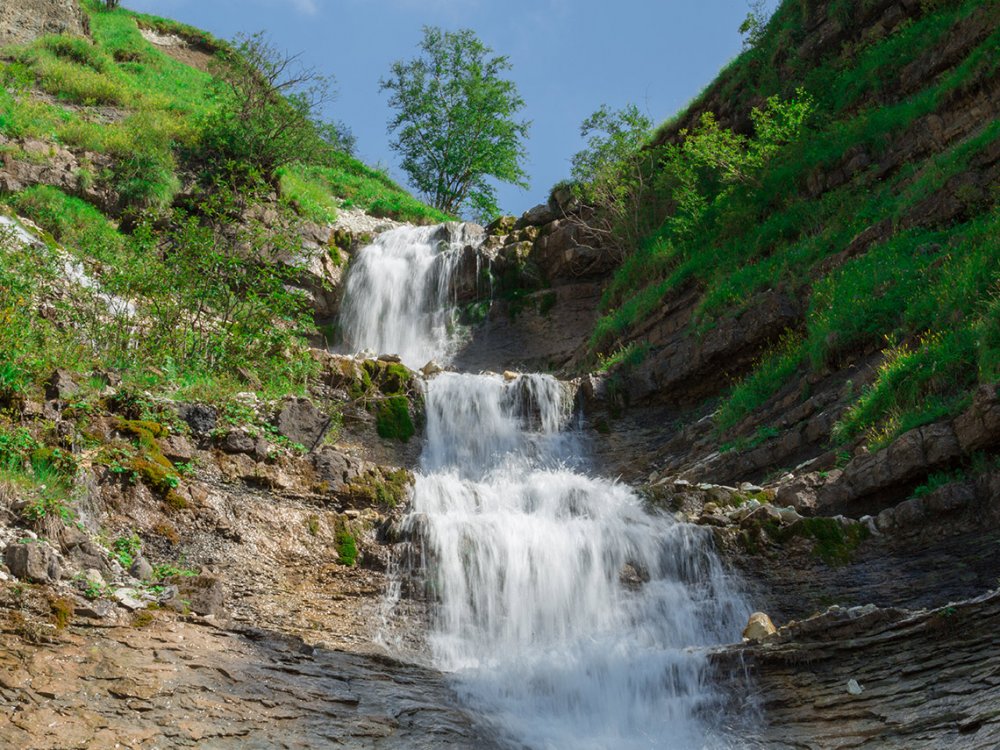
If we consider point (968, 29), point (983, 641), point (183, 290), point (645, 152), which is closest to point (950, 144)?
point (968, 29)

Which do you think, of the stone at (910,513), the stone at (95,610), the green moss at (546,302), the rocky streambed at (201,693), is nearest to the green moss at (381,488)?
the rocky streambed at (201,693)

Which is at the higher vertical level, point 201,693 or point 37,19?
point 37,19

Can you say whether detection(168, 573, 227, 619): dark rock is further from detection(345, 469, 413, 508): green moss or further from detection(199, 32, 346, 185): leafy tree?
detection(199, 32, 346, 185): leafy tree

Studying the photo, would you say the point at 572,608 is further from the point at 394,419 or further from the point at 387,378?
the point at 387,378

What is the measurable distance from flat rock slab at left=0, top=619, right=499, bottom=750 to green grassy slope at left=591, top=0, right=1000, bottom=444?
621 centimetres

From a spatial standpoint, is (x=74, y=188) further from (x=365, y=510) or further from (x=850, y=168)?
(x=850, y=168)

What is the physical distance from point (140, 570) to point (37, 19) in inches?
1207

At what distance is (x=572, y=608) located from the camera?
29.4 feet

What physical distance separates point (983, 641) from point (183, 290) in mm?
11316

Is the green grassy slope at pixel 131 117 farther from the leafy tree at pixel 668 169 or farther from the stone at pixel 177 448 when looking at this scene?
the stone at pixel 177 448

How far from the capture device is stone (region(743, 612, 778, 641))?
7412 millimetres

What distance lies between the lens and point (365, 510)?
965 centimetres

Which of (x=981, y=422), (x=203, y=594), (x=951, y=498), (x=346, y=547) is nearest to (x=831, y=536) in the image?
(x=951, y=498)

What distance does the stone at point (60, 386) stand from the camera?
8625 mm
